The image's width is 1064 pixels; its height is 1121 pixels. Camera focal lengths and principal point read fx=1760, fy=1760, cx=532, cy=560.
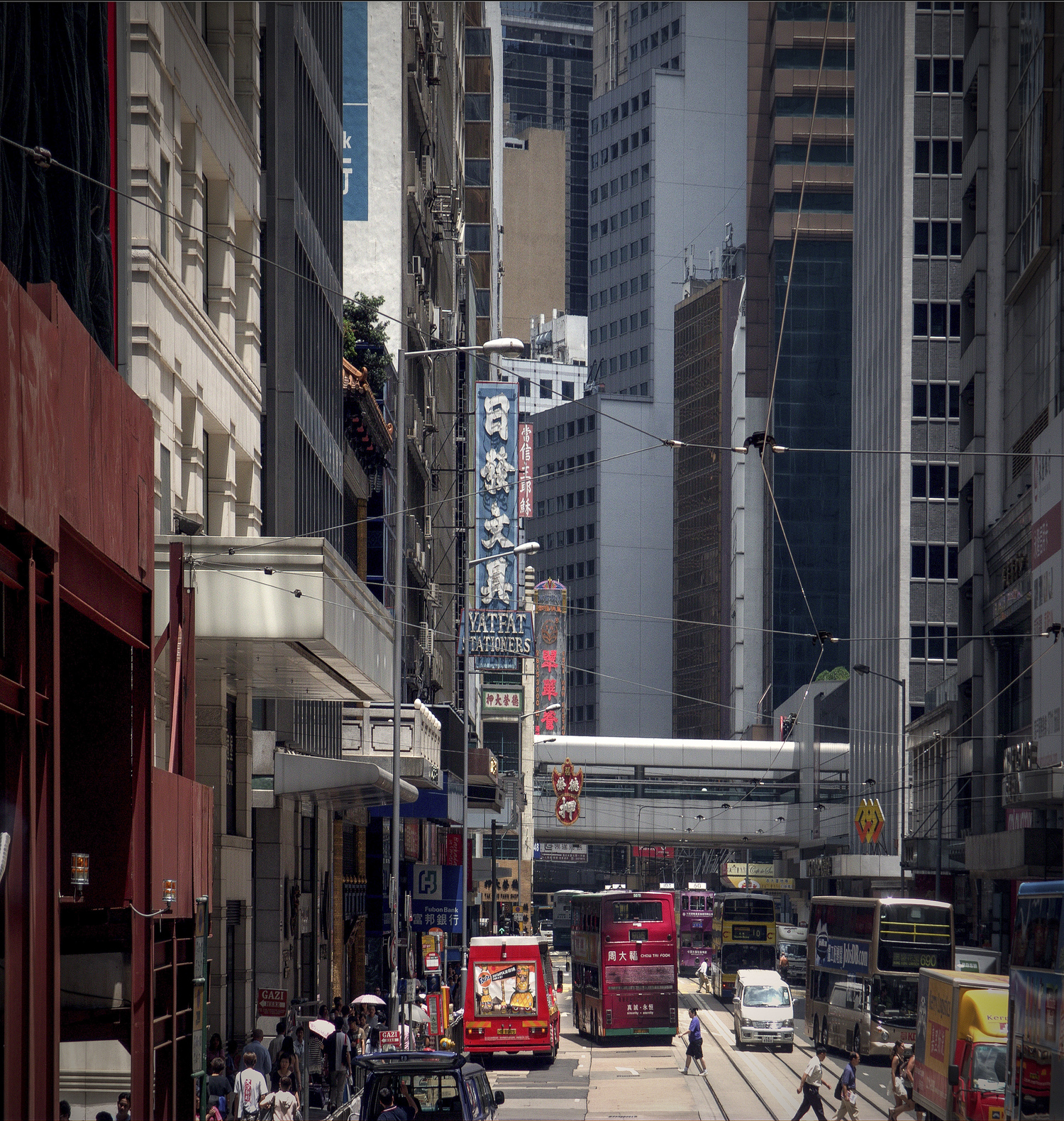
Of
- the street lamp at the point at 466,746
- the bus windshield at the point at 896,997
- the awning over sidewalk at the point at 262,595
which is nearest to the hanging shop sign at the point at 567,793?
the street lamp at the point at 466,746

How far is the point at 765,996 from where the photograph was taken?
44781 millimetres

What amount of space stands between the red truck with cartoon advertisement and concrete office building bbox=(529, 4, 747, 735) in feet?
452

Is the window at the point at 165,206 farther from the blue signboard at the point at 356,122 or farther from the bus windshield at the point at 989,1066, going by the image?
the blue signboard at the point at 356,122

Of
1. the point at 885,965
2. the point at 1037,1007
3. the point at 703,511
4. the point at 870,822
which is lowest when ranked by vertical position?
the point at 885,965

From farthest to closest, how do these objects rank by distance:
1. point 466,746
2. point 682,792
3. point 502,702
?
point 682,792
point 502,702
point 466,746

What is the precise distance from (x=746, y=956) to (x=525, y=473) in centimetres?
4047

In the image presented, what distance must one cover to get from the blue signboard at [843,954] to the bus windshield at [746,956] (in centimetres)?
1639

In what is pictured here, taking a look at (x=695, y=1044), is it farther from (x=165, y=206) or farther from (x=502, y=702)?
(x=502, y=702)

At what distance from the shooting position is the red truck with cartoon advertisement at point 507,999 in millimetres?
38375

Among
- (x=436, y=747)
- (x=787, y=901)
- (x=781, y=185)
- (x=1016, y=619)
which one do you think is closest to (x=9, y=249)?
(x=436, y=747)

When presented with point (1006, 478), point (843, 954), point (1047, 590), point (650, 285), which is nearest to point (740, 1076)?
point (843, 954)

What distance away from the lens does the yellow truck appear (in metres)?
25.0

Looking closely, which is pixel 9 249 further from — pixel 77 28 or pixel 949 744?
pixel 949 744

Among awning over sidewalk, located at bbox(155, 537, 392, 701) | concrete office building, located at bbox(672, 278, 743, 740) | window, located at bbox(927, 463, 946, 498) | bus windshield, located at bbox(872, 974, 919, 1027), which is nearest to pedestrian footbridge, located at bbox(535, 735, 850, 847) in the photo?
window, located at bbox(927, 463, 946, 498)
